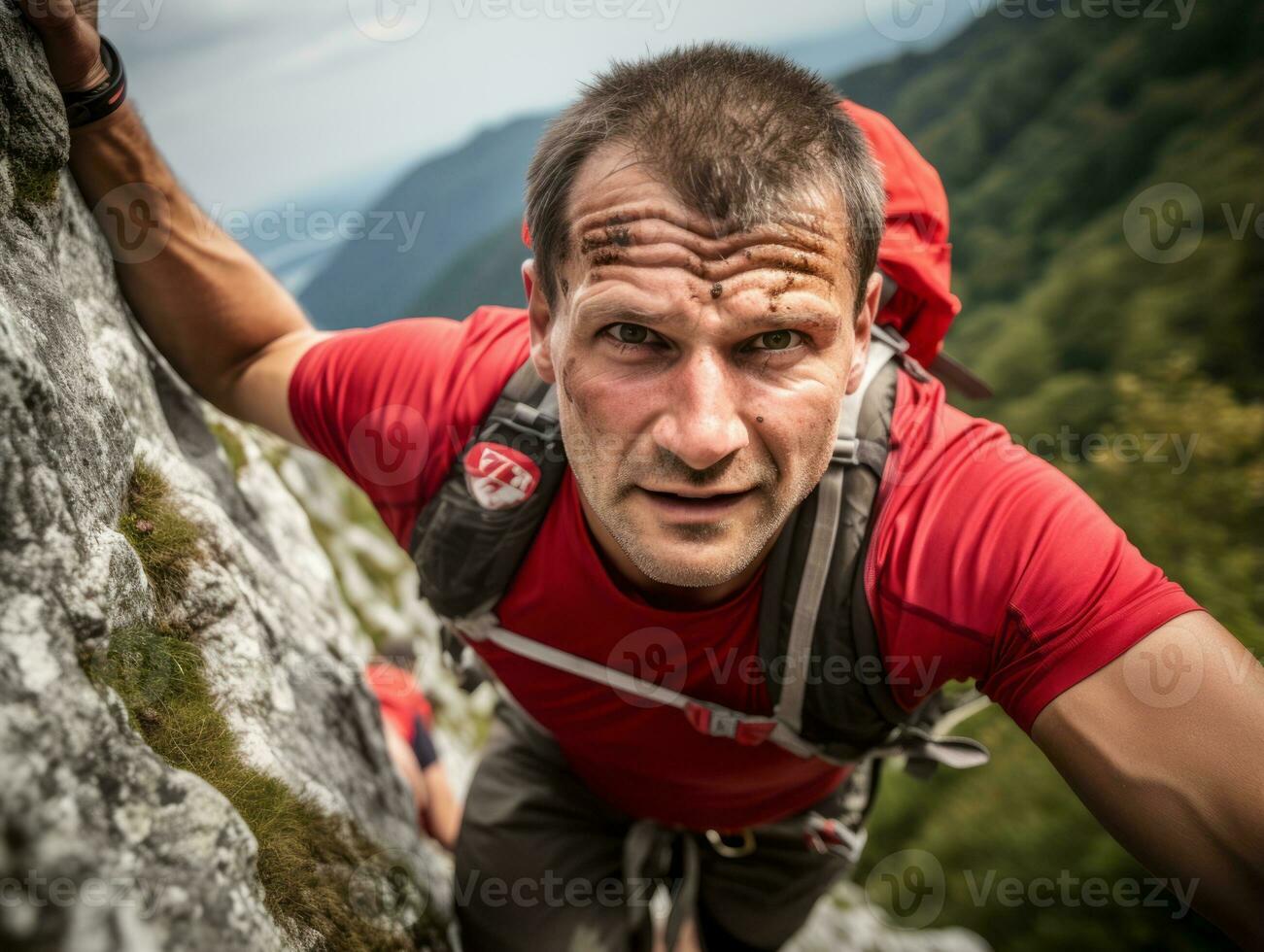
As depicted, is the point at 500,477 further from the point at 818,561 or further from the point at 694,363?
the point at 818,561

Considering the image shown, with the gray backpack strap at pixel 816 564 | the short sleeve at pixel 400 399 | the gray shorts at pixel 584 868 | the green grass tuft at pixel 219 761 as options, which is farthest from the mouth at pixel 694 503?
the gray shorts at pixel 584 868

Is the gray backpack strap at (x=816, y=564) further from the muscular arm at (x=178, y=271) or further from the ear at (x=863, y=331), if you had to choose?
the muscular arm at (x=178, y=271)

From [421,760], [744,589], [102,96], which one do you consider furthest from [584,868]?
[102,96]

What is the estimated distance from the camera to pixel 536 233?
314 cm

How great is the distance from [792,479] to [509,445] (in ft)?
3.95

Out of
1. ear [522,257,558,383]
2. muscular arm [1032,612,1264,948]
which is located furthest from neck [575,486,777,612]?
muscular arm [1032,612,1264,948]

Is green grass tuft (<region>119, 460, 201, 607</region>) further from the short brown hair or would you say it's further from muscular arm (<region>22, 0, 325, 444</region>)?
the short brown hair

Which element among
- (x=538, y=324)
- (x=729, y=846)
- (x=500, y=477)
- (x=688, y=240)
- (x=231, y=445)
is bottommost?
(x=729, y=846)

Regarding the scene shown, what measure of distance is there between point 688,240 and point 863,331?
951 mm

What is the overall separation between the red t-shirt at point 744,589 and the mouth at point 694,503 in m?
0.57

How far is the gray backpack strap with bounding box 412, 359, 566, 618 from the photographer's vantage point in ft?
10.8

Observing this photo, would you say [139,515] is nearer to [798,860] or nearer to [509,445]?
[509,445]

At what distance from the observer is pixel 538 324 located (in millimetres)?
3258

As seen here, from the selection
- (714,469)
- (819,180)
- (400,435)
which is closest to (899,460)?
(714,469)
